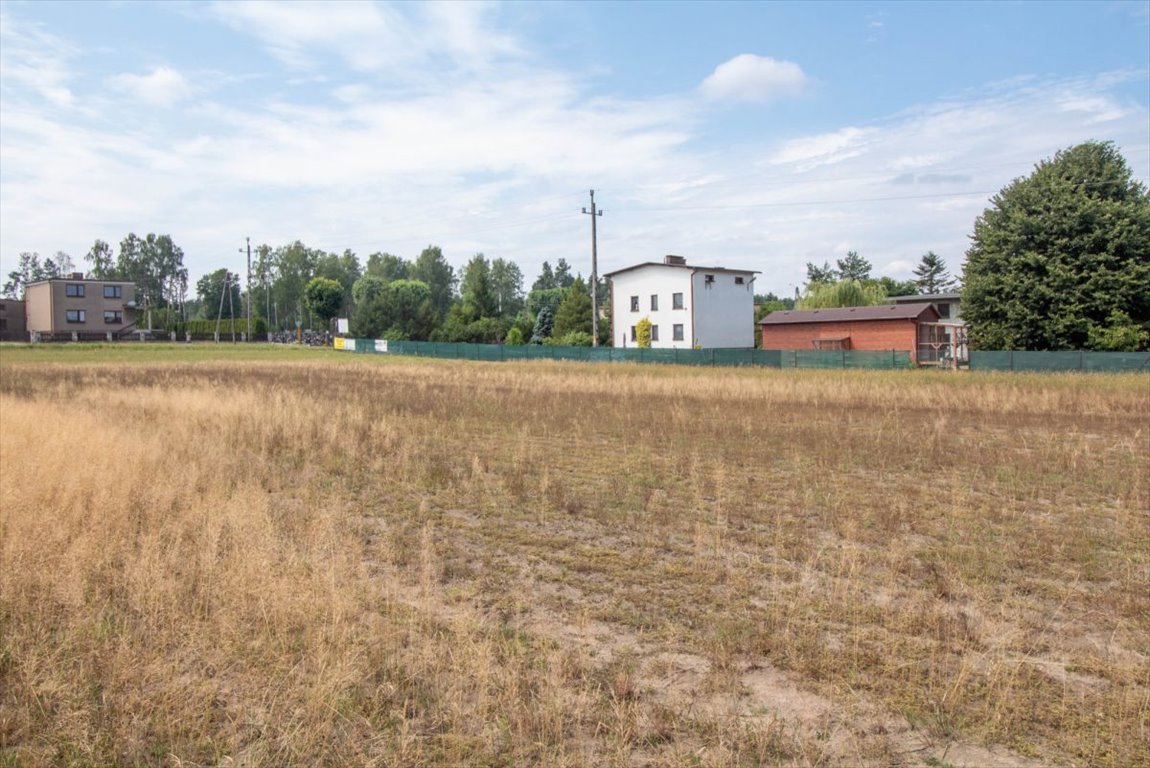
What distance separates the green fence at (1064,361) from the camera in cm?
3372

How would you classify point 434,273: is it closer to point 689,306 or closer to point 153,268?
point 153,268

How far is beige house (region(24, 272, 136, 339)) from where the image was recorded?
330 ft

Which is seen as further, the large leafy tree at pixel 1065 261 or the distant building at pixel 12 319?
the distant building at pixel 12 319

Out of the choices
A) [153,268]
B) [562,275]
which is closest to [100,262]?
[153,268]

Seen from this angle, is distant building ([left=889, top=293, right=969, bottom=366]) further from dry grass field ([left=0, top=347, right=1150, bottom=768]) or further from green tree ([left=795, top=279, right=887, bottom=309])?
dry grass field ([left=0, top=347, right=1150, bottom=768])

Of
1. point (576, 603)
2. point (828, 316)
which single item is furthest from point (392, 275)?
point (576, 603)

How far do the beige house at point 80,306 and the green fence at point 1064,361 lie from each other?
10272 cm

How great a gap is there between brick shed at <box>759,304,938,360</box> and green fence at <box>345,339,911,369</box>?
768 centimetres

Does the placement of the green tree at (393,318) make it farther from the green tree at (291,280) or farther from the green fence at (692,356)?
the green tree at (291,280)

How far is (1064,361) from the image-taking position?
35.9 m

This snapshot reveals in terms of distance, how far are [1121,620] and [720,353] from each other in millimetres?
42686

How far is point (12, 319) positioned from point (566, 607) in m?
132

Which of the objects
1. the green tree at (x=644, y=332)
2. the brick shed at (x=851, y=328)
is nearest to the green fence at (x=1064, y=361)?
the brick shed at (x=851, y=328)

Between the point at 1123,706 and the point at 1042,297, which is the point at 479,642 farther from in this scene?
the point at 1042,297
